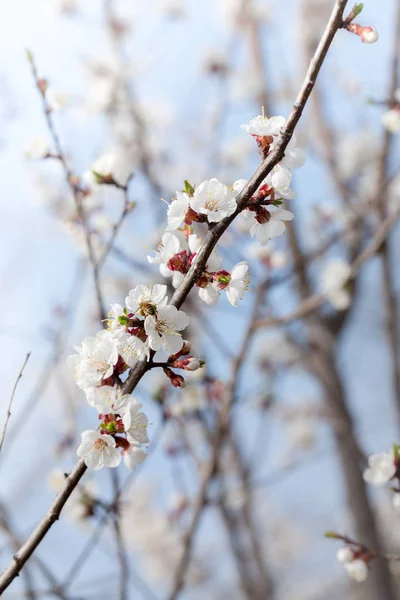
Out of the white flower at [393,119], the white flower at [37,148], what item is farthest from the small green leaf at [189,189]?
the white flower at [393,119]

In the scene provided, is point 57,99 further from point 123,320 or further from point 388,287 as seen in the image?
point 388,287

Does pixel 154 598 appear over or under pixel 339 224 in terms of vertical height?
under

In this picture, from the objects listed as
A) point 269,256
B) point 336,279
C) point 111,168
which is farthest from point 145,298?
point 336,279

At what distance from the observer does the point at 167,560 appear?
5.73 m

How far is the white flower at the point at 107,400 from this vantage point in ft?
2.19

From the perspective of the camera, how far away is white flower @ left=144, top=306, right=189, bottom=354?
2.18ft

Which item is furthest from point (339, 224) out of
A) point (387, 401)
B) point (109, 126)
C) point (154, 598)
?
point (387, 401)

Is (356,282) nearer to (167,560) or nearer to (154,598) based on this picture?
(154,598)

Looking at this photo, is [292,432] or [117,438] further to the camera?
[292,432]

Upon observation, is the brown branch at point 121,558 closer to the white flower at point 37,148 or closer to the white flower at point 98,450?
the white flower at point 98,450

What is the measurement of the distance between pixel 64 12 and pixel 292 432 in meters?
3.26

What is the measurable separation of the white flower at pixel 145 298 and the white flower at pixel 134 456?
221mm

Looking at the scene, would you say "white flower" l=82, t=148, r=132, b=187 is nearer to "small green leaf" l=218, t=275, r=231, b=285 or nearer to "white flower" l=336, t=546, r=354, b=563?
"small green leaf" l=218, t=275, r=231, b=285

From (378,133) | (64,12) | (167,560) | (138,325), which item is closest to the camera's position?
(138,325)
